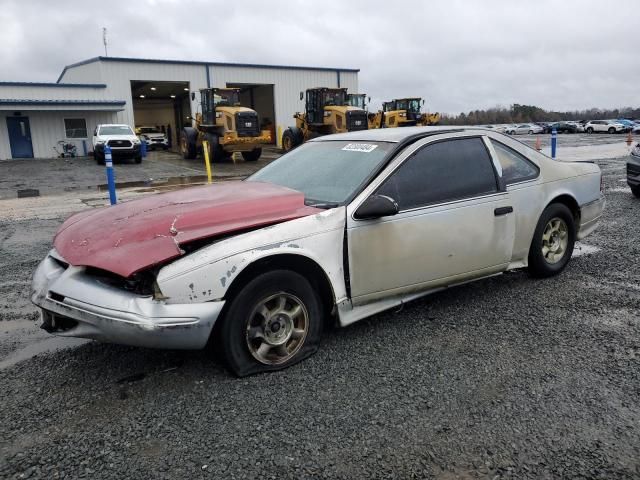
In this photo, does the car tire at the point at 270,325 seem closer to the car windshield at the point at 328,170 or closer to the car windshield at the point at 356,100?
the car windshield at the point at 328,170

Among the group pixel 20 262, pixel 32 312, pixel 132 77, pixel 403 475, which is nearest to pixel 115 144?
pixel 132 77

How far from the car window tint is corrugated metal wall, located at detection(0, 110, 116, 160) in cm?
3177

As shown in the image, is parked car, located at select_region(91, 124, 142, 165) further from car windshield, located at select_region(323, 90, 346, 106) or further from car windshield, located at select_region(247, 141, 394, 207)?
car windshield, located at select_region(247, 141, 394, 207)

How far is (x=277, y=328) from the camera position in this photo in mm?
3361

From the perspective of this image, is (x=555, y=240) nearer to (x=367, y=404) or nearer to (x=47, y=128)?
(x=367, y=404)

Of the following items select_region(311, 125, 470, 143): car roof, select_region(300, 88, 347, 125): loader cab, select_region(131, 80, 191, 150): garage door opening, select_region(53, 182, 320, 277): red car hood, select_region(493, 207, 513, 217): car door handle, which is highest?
select_region(131, 80, 191, 150): garage door opening

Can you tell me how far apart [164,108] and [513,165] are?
4976 cm

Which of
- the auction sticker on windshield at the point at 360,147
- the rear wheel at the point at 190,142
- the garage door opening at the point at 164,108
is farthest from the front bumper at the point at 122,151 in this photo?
the auction sticker on windshield at the point at 360,147

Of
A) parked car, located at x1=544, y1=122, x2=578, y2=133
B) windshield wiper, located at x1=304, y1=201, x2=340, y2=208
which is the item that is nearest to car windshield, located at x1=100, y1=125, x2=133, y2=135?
windshield wiper, located at x1=304, y1=201, x2=340, y2=208

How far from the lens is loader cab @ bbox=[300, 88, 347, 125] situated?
84.3ft

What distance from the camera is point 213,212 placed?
132 inches

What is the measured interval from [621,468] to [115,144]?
2407 cm

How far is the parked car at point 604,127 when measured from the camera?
4966 centimetres

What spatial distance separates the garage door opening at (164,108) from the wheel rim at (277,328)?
1543 inches
